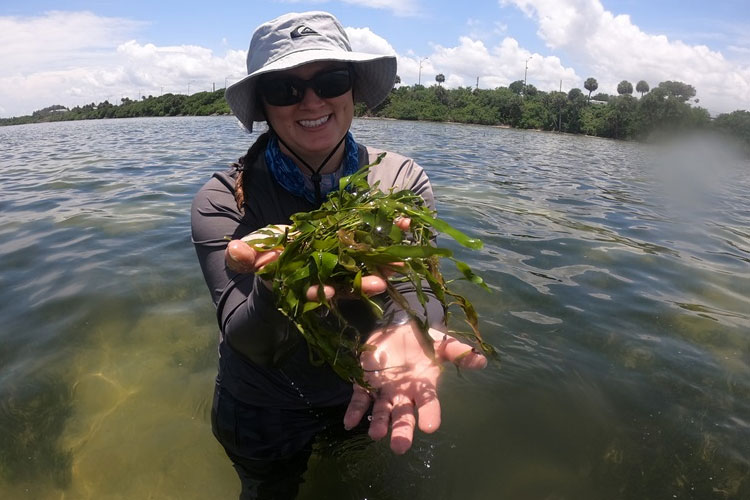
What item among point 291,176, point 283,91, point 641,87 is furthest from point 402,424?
point 641,87

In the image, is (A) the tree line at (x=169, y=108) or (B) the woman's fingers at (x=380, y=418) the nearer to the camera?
(B) the woman's fingers at (x=380, y=418)

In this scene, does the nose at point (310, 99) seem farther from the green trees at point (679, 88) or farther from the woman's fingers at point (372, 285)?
the green trees at point (679, 88)

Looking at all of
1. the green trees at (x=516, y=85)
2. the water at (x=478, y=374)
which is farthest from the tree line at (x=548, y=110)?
the water at (x=478, y=374)

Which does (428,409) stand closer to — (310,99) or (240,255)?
(240,255)

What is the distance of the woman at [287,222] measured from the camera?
2.26m

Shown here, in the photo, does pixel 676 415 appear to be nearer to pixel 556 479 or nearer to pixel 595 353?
pixel 595 353

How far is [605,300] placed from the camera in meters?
5.85

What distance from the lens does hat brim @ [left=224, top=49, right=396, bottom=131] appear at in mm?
2361

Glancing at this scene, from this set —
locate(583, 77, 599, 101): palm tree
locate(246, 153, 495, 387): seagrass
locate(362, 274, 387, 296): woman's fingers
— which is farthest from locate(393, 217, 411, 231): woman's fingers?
locate(583, 77, 599, 101): palm tree

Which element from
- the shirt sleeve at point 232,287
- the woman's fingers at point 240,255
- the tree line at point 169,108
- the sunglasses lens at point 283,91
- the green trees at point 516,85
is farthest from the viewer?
the green trees at point 516,85

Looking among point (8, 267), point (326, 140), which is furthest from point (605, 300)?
point (8, 267)

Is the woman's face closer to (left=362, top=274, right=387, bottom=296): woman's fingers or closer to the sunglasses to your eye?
the sunglasses

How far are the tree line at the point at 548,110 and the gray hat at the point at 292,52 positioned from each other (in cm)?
4020

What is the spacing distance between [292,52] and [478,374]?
3.30 m
